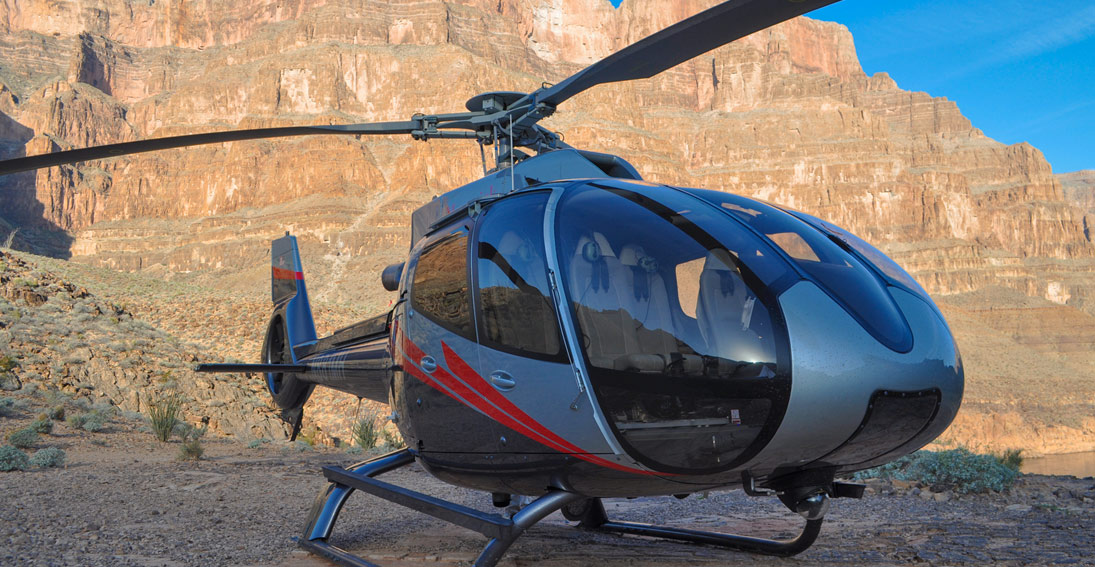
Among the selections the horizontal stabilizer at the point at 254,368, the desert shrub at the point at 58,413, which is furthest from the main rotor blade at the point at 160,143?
the desert shrub at the point at 58,413

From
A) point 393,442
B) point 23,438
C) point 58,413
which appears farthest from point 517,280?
point 393,442

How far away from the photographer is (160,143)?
18.1 feet

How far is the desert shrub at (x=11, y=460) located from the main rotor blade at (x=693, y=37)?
7.31 metres

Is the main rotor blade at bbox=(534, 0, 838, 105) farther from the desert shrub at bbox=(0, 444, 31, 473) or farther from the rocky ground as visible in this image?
the desert shrub at bbox=(0, 444, 31, 473)

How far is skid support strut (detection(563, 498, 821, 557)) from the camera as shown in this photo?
484 centimetres

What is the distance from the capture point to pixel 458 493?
9828 mm

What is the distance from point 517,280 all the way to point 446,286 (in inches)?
29.3

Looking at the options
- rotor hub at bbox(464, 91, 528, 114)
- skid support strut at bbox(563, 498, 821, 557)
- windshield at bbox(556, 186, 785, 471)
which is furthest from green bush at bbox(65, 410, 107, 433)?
windshield at bbox(556, 186, 785, 471)

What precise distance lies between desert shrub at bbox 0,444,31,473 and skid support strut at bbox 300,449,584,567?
490 centimetres

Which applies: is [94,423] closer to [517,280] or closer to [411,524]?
[411,524]

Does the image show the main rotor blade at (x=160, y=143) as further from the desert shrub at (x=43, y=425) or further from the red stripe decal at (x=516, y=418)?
the desert shrub at (x=43, y=425)

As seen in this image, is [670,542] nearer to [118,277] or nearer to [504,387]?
[504,387]

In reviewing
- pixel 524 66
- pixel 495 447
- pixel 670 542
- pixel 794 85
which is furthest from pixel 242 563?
pixel 794 85

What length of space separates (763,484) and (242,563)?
3.26m
